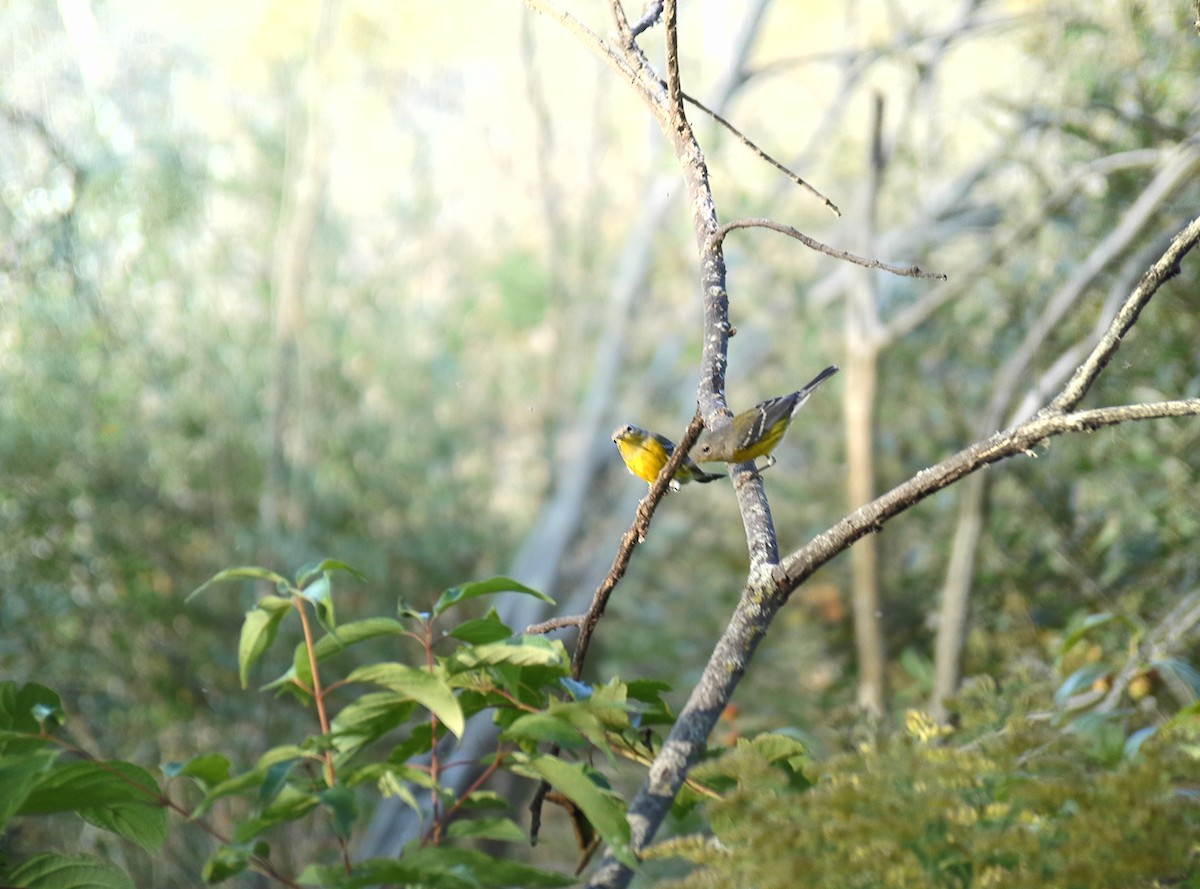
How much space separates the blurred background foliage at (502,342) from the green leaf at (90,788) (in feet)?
2.58

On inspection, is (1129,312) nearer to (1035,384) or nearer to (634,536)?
(634,536)

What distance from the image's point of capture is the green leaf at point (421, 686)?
804mm

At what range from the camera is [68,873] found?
0.76m

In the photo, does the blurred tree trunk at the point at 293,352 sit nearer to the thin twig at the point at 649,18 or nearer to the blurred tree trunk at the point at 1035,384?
the blurred tree trunk at the point at 1035,384

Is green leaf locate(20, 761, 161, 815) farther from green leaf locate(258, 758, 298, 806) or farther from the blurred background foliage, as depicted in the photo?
the blurred background foliage

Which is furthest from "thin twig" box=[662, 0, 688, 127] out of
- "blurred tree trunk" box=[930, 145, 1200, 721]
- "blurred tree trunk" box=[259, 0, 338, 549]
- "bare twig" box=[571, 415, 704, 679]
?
"blurred tree trunk" box=[259, 0, 338, 549]

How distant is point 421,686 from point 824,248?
1.36ft

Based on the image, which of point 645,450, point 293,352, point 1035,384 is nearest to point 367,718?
point 645,450

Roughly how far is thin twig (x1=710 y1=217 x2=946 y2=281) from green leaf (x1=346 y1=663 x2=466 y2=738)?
0.38m

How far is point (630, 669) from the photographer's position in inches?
222

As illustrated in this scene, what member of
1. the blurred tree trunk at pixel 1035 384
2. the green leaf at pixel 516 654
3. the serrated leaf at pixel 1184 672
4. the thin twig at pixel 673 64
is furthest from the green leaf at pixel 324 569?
the blurred tree trunk at pixel 1035 384

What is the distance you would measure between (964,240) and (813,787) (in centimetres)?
499

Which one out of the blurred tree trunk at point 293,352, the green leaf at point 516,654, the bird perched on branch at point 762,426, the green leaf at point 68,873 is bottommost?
the green leaf at point 68,873

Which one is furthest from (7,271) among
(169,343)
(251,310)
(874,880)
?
(874,880)
